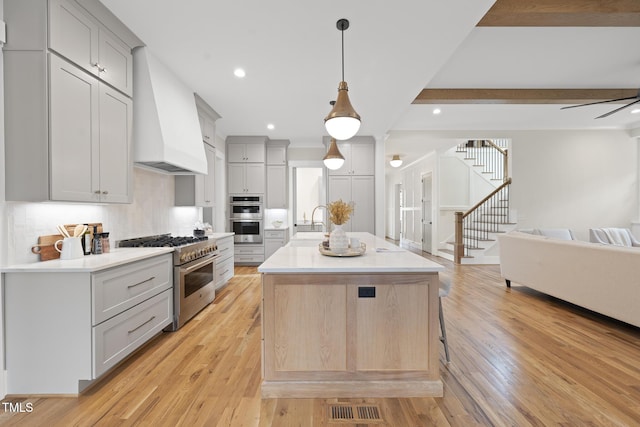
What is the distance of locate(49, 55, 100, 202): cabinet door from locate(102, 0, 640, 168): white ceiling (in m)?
0.68

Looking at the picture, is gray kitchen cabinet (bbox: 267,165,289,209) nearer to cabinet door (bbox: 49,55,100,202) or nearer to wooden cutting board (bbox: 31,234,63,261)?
cabinet door (bbox: 49,55,100,202)

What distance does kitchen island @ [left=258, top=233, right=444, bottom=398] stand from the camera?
1.87 metres

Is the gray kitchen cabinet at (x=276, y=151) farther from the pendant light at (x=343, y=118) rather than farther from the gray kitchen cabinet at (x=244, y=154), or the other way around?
the pendant light at (x=343, y=118)

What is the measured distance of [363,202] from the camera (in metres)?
6.14

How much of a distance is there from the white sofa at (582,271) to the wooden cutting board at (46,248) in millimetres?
4980

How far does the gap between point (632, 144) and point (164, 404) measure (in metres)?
9.32

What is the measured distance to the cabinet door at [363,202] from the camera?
241 inches

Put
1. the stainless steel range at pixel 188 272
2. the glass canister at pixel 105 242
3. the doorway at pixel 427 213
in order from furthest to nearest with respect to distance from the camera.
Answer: the doorway at pixel 427 213 → the stainless steel range at pixel 188 272 → the glass canister at pixel 105 242

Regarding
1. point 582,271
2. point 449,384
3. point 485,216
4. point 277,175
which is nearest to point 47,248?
point 449,384

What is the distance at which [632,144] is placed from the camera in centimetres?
630

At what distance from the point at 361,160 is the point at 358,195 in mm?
746

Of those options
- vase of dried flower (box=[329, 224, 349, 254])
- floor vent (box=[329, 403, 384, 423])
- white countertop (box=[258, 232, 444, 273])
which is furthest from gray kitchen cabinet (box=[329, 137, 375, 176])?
floor vent (box=[329, 403, 384, 423])

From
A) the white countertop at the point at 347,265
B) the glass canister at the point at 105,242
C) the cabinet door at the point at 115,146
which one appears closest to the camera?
the white countertop at the point at 347,265

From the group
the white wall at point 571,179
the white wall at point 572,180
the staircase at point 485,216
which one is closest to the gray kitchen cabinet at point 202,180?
the white wall at point 571,179
